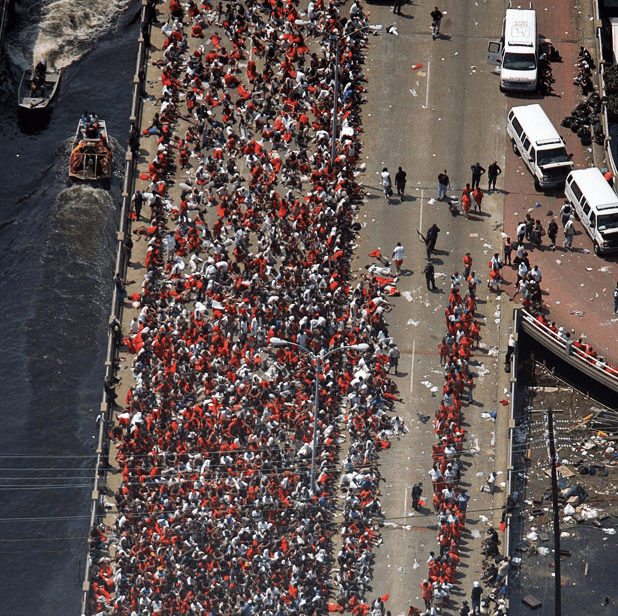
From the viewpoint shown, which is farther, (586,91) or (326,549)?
(586,91)

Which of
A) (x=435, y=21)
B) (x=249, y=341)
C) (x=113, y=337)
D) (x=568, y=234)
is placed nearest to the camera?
(x=249, y=341)

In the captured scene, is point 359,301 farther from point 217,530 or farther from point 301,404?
point 217,530

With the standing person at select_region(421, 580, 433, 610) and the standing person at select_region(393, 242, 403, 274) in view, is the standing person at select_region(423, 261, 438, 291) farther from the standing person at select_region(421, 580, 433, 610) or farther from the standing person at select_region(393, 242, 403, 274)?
the standing person at select_region(421, 580, 433, 610)

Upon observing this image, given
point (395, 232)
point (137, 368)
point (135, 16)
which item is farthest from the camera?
point (135, 16)

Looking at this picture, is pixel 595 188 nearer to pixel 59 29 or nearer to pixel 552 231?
pixel 552 231

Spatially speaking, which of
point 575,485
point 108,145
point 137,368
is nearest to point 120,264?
point 137,368

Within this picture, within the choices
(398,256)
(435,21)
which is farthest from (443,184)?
(435,21)
